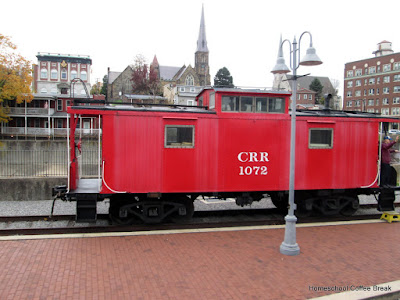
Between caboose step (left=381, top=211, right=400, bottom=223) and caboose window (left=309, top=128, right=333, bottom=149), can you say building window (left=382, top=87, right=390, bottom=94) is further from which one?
caboose window (left=309, top=128, right=333, bottom=149)

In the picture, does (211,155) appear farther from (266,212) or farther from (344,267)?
(344,267)

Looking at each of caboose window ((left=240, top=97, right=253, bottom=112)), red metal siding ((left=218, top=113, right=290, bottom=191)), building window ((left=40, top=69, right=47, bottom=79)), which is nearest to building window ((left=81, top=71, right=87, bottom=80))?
building window ((left=40, top=69, right=47, bottom=79))

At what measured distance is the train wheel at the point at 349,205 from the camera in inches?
395

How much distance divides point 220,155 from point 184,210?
1.89 m

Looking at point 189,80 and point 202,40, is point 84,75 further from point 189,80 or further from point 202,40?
point 202,40

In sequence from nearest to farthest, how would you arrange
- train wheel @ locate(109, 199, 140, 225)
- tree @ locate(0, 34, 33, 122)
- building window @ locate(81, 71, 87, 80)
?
train wheel @ locate(109, 199, 140, 225) < tree @ locate(0, 34, 33, 122) < building window @ locate(81, 71, 87, 80)

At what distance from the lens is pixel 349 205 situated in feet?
33.8

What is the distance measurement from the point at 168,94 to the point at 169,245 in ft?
238

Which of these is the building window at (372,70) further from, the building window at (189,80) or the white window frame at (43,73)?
the white window frame at (43,73)

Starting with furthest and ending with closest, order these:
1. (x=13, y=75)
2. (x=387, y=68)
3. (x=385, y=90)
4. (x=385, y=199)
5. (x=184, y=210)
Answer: (x=385, y=90) → (x=387, y=68) → (x=13, y=75) → (x=385, y=199) → (x=184, y=210)

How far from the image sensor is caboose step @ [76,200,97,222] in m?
8.09

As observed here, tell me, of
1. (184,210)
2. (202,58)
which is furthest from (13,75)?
(202,58)

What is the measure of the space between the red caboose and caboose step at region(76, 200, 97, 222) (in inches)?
1.0

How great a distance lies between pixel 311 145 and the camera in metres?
9.30
